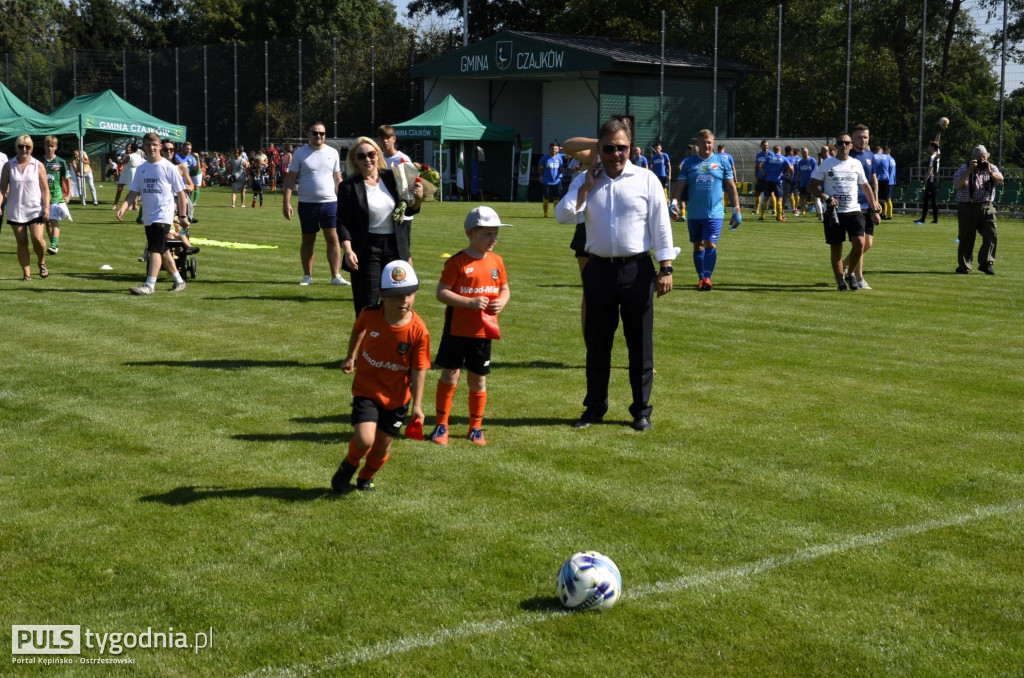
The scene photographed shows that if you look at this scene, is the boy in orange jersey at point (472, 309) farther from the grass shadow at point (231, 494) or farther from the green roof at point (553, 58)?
the green roof at point (553, 58)

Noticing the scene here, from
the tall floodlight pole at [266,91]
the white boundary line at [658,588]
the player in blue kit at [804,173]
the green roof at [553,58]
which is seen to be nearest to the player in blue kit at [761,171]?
the player in blue kit at [804,173]

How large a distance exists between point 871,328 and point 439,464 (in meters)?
7.05

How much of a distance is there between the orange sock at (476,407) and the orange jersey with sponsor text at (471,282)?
1.28ft

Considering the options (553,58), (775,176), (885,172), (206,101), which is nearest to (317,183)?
(775,176)

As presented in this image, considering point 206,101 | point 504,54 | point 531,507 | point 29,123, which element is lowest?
point 531,507

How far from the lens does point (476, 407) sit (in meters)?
7.41

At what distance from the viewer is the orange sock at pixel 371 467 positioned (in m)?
6.16

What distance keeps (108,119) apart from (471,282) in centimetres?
3535

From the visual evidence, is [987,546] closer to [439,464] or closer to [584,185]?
[439,464]

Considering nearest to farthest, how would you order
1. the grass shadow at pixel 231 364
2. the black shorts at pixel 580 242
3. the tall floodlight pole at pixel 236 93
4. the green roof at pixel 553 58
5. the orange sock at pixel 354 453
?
1. the orange sock at pixel 354 453
2. the black shorts at pixel 580 242
3. the grass shadow at pixel 231 364
4. the green roof at pixel 553 58
5. the tall floodlight pole at pixel 236 93

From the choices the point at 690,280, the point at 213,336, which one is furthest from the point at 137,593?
the point at 690,280

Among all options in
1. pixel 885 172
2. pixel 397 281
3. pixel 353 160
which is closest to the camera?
pixel 397 281

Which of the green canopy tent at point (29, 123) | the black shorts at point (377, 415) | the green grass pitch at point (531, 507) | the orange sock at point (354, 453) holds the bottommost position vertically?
the green grass pitch at point (531, 507)

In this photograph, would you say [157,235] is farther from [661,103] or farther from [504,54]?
[504,54]
